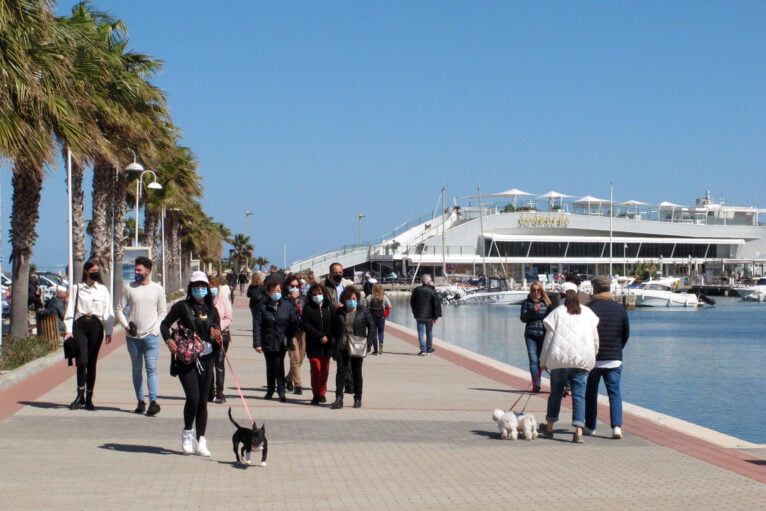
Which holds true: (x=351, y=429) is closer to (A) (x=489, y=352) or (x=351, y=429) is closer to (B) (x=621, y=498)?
(B) (x=621, y=498)

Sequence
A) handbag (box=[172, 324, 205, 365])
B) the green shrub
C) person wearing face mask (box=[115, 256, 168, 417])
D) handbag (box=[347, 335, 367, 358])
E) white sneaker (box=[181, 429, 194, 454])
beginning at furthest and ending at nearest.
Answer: the green shrub
handbag (box=[347, 335, 367, 358])
person wearing face mask (box=[115, 256, 168, 417])
white sneaker (box=[181, 429, 194, 454])
handbag (box=[172, 324, 205, 365])

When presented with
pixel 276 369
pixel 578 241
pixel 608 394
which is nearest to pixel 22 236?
pixel 276 369

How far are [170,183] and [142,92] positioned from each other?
72.9 ft

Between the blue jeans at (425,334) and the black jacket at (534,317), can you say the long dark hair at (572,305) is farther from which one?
the blue jeans at (425,334)

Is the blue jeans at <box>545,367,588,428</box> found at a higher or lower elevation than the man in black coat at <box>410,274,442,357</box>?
lower

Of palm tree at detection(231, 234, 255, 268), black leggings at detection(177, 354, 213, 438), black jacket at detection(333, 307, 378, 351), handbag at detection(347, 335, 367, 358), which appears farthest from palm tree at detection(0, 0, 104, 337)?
palm tree at detection(231, 234, 255, 268)

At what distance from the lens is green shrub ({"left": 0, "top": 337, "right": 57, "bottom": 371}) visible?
51.3ft

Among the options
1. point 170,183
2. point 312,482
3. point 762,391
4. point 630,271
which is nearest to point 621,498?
point 312,482

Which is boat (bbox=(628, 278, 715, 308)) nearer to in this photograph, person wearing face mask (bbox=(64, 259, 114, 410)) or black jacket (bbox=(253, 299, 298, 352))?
black jacket (bbox=(253, 299, 298, 352))

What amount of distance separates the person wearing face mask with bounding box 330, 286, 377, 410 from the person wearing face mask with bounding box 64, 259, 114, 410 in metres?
2.89

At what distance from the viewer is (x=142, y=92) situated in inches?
930

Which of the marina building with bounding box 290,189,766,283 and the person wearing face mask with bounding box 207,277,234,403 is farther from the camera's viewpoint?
the marina building with bounding box 290,189,766,283

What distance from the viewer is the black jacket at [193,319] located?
9.13m

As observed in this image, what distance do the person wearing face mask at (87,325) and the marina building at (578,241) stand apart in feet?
315
